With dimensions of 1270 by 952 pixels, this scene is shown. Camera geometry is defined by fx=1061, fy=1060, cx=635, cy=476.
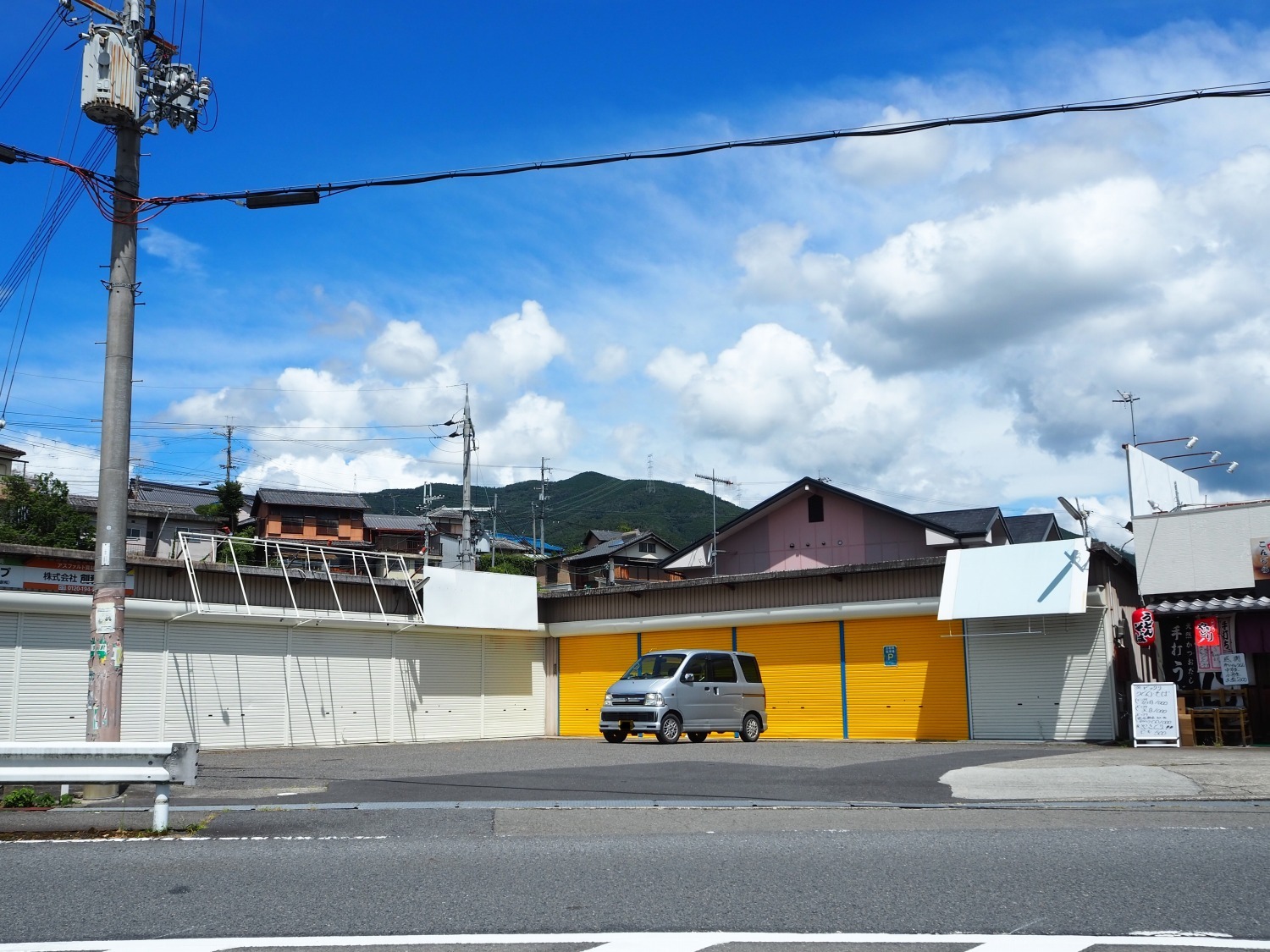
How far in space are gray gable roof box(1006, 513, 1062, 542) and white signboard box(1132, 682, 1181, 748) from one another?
26.7 m

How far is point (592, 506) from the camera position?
151 m

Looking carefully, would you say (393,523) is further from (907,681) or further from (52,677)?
(907,681)

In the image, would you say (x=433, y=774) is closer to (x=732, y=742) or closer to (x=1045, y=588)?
(x=732, y=742)

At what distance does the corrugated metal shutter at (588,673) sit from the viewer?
97.5ft

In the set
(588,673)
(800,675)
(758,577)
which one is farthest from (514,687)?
(800,675)

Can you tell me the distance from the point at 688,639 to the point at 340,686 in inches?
354

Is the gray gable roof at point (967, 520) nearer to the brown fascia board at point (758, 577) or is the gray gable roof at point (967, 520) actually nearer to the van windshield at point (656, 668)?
the brown fascia board at point (758, 577)

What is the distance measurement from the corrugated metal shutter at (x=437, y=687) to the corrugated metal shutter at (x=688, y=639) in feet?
15.6

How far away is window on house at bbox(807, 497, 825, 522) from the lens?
141ft

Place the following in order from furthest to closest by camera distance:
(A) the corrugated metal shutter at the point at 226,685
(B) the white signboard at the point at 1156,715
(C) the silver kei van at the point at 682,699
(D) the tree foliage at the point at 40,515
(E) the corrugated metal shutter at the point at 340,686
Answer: (D) the tree foliage at the point at 40,515, (E) the corrugated metal shutter at the point at 340,686, (A) the corrugated metal shutter at the point at 226,685, (C) the silver kei van at the point at 682,699, (B) the white signboard at the point at 1156,715

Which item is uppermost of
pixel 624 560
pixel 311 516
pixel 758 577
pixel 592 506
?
pixel 592 506

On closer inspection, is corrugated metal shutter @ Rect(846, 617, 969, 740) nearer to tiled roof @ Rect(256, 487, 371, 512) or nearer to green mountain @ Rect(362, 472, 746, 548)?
tiled roof @ Rect(256, 487, 371, 512)

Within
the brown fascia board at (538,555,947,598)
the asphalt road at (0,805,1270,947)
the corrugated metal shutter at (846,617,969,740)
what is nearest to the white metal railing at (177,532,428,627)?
the brown fascia board at (538,555,947,598)

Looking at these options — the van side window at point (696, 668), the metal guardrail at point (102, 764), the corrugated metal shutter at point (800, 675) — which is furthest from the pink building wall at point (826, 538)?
the metal guardrail at point (102, 764)
